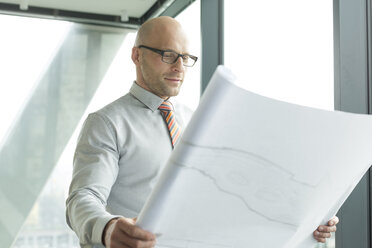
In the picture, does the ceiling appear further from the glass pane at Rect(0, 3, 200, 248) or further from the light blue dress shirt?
the light blue dress shirt

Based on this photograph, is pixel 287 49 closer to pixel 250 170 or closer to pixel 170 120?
pixel 170 120

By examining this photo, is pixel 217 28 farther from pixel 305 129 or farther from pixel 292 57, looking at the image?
pixel 305 129

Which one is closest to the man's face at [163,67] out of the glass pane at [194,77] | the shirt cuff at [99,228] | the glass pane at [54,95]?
the shirt cuff at [99,228]

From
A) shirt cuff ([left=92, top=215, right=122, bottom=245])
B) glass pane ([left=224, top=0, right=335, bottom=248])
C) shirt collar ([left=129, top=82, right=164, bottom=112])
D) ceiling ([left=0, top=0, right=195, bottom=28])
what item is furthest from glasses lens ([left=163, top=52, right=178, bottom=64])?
ceiling ([left=0, top=0, right=195, bottom=28])

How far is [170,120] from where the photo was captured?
1313mm

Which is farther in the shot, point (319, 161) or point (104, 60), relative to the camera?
point (104, 60)

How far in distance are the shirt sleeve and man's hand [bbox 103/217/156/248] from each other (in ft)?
0.09

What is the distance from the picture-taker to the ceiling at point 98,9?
11.1 feet

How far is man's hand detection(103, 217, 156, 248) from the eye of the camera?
0.58m

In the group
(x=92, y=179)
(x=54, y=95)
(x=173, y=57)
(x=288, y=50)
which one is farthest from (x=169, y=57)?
(x=54, y=95)

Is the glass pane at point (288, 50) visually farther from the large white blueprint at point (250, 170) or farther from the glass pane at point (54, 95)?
the glass pane at point (54, 95)

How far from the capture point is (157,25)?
50.9 inches

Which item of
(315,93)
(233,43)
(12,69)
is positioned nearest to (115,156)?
(315,93)

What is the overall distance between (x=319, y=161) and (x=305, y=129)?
0.25 feet
